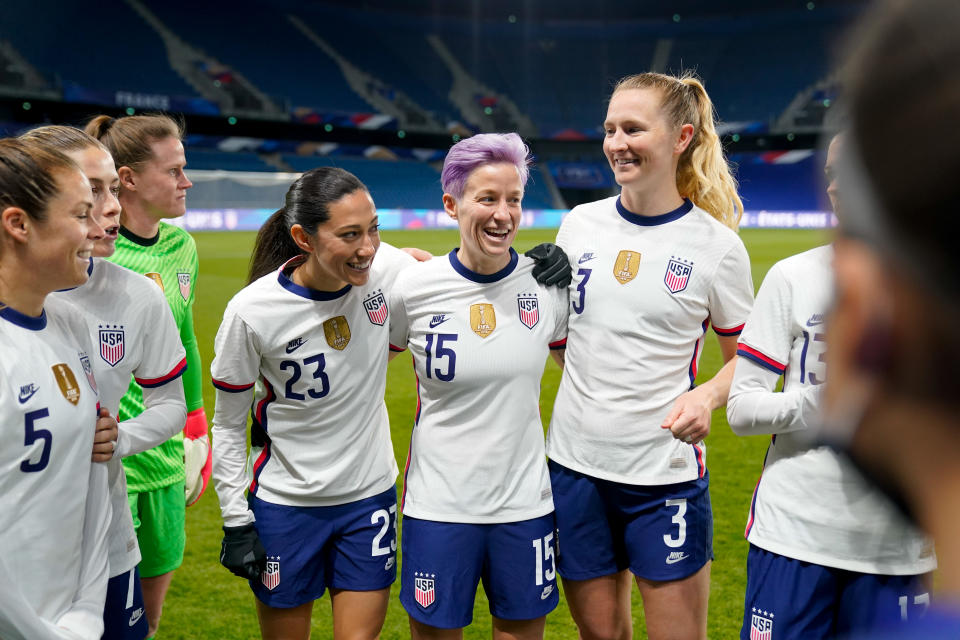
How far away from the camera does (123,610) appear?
2678mm

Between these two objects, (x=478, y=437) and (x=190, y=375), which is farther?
(x=190, y=375)

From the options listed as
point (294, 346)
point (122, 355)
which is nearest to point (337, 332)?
point (294, 346)

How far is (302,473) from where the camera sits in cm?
299

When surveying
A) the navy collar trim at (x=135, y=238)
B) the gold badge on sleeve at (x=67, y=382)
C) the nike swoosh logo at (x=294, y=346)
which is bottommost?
the gold badge on sleeve at (x=67, y=382)

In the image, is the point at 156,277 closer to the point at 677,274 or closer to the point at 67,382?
the point at 67,382

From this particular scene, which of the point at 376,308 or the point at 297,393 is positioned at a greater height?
the point at 376,308

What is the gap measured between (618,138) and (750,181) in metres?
45.0

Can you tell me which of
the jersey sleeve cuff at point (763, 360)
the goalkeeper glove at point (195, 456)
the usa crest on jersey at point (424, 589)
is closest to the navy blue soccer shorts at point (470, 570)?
the usa crest on jersey at point (424, 589)

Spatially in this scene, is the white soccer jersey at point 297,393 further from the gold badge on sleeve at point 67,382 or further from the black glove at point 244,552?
the gold badge on sleeve at point 67,382

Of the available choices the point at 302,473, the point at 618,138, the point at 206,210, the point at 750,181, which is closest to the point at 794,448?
the point at 618,138

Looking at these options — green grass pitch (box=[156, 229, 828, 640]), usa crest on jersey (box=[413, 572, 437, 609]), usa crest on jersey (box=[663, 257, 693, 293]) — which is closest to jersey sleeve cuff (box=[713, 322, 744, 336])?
usa crest on jersey (box=[663, 257, 693, 293])

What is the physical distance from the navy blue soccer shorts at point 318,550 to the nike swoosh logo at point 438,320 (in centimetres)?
69

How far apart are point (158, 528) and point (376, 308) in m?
1.31

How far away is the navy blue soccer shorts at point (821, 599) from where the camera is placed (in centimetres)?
239
